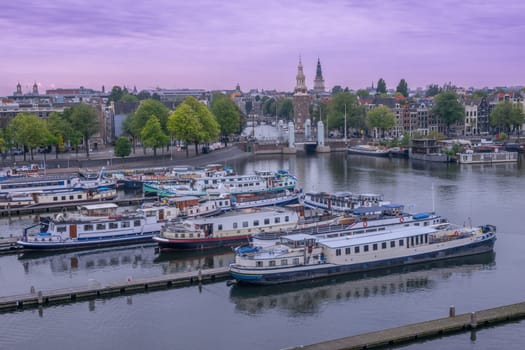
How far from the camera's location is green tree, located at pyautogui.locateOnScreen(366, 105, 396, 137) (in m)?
94.3

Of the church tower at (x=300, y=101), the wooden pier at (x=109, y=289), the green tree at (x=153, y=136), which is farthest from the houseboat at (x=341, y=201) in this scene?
the church tower at (x=300, y=101)

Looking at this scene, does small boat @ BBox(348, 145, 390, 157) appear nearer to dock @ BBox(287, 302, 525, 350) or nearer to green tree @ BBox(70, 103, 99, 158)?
green tree @ BBox(70, 103, 99, 158)

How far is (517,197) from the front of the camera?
47.1 m

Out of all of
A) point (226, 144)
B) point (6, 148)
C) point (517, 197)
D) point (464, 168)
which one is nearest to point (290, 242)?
point (517, 197)

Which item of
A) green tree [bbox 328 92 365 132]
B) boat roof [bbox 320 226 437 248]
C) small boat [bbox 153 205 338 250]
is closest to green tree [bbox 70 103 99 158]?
green tree [bbox 328 92 365 132]

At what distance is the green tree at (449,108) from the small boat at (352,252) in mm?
67426

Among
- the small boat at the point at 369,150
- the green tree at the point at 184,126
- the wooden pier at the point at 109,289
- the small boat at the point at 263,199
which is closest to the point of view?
the wooden pier at the point at 109,289

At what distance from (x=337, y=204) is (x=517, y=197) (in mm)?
14684

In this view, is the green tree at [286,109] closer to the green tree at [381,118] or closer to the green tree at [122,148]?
the green tree at [381,118]

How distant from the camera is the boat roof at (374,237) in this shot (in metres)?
28.7

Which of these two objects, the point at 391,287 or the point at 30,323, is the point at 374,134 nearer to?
the point at 391,287

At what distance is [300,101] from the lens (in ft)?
365

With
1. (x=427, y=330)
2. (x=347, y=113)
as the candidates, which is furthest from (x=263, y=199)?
(x=347, y=113)

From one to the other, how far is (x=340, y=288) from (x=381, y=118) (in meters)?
69.4
